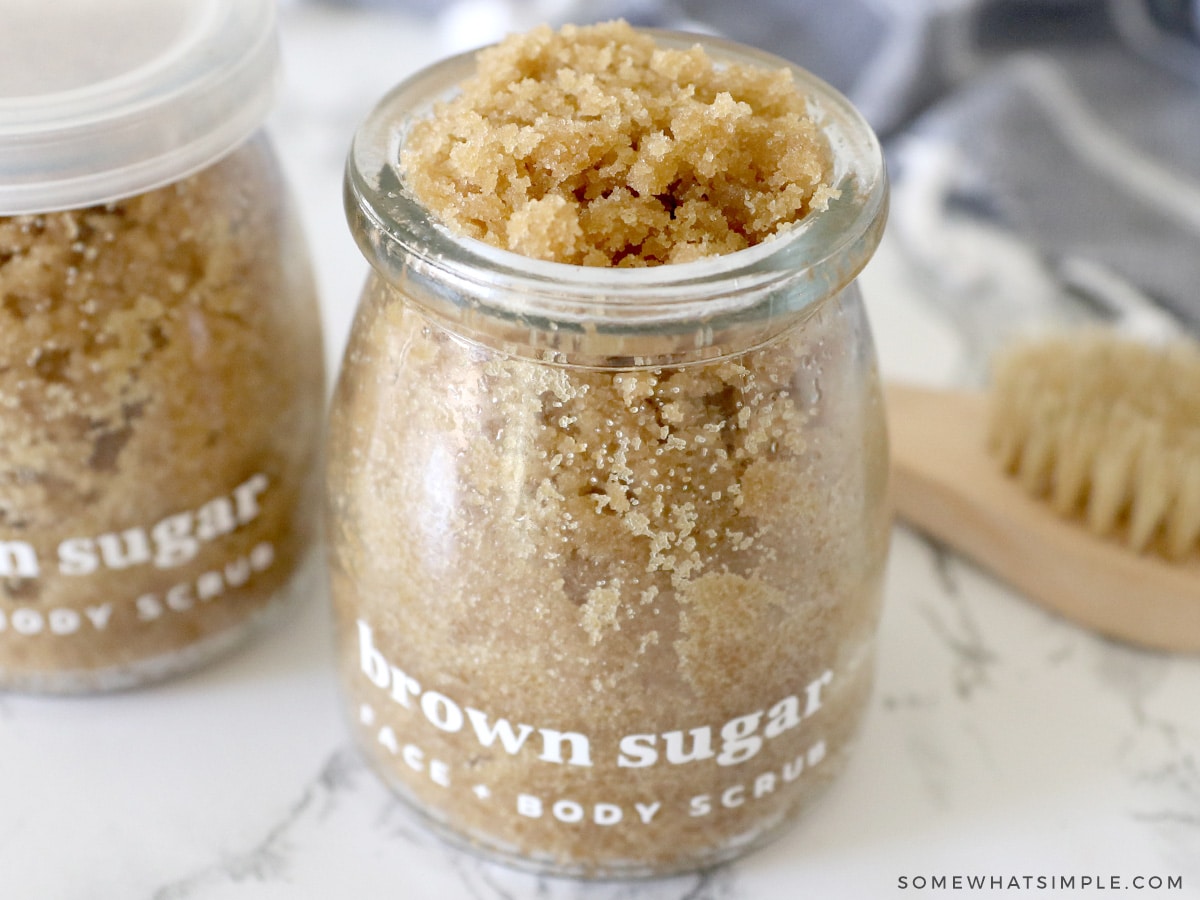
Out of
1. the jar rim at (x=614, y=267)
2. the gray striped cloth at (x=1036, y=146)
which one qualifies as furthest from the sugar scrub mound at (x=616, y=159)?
the gray striped cloth at (x=1036, y=146)

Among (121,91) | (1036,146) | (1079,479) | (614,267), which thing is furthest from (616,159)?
(1036,146)

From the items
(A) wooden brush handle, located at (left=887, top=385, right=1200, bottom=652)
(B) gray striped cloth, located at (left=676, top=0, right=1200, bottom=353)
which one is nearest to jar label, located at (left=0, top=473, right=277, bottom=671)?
(A) wooden brush handle, located at (left=887, top=385, right=1200, bottom=652)

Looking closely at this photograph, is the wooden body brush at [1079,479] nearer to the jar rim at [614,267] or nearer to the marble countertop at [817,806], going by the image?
the marble countertop at [817,806]

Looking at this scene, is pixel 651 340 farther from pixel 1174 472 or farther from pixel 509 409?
pixel 1174 472

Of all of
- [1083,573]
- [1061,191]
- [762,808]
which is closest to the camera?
[762,808]

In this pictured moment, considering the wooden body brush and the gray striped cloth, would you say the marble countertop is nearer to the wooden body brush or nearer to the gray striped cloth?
the wooden body brush

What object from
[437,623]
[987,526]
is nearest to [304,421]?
[437,623]

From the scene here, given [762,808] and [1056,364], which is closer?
[762,808]
